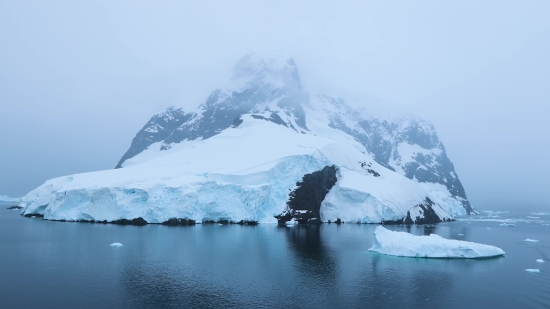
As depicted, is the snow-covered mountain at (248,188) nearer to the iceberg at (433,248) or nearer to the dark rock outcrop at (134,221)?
the dark rock outcrop at (134,221)

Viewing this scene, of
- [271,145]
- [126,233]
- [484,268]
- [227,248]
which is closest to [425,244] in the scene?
[484,268]

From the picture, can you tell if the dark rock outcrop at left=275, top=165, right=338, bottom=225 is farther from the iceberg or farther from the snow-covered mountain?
the iceberg

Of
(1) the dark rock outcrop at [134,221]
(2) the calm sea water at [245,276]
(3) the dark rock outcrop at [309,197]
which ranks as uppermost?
(3) the dark rock outcrop at [309,197]

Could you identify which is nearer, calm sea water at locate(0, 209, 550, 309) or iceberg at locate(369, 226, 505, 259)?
calm sea water at locate(0, 209, 550, 309)

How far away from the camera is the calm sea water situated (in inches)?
715

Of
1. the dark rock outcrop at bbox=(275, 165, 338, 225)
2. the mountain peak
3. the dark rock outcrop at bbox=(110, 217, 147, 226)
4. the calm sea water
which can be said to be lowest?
the calm sea water

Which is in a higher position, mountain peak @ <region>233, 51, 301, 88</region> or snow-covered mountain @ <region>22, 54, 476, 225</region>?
mountain peak @ <region>233, 51, 301, 88</region>

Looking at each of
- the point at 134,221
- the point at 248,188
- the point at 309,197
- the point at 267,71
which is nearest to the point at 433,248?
the point at 248,188

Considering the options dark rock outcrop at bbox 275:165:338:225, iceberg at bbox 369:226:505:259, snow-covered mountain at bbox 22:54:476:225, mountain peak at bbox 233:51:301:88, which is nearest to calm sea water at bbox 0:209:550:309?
iceberg at bbox 369:226:505:259

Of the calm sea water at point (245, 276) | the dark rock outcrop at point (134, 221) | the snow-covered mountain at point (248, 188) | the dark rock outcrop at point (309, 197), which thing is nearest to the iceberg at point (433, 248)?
the calm sea water at point (245, 276)

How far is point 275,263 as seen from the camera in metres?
26.4

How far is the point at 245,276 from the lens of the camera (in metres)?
22.7

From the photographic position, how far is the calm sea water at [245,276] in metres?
18.2

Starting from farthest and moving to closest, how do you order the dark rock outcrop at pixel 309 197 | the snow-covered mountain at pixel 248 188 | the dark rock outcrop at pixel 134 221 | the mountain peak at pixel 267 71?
the mountain peak at pixel 267 71 < the dark rock outcrop at pixel 309 197 < the snow-covered mountain at pixel 248 188 < the dark rock outcrop at pixel 134 221
